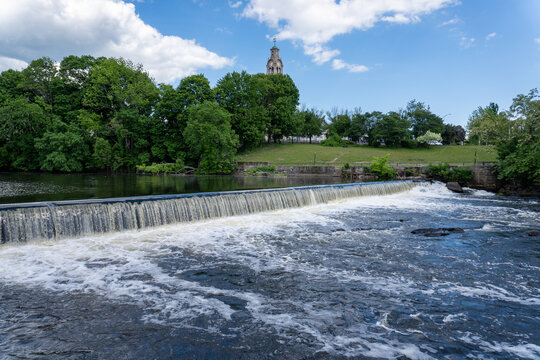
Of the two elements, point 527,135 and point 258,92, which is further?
point 258,92

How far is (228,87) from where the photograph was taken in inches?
2110

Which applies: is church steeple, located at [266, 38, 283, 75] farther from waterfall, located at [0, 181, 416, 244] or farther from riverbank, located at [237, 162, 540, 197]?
waterfall, located at [0, 181, 416, 244]

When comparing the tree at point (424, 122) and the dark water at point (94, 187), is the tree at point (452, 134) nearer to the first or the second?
the tree at point (424, 122)

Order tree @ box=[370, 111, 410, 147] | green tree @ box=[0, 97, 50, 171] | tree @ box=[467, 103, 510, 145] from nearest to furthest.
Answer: tree @ box=[467, 103, 510, 145]
green tree @ box=[0, 97, 50, 171]
tree @ box=[370, 111, 410, 147]

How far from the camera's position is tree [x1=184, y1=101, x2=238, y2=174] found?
40406mm

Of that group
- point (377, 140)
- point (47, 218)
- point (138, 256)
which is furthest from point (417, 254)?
point (377, 140)

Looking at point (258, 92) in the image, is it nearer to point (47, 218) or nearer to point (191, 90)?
point (191, 90)

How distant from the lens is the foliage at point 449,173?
104ft

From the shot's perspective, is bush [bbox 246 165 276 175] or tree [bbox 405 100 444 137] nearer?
bush [bbox 246 165 276 175]

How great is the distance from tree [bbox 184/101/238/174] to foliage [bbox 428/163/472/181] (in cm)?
2507

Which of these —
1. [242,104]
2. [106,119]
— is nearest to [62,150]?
[106,119]

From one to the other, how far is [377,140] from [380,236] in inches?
2298

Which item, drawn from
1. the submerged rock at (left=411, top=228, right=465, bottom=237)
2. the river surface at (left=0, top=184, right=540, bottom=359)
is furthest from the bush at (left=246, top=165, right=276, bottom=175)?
the submerged rock at (left=411, top=228, right=465, bottom=237)

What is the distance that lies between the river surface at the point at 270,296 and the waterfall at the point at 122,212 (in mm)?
777
